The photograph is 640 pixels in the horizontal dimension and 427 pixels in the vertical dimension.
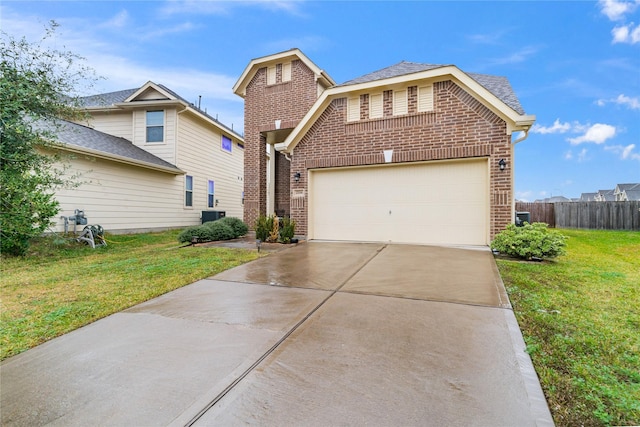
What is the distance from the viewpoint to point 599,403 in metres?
1.73

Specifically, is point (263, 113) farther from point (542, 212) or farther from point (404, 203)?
point (542, 212)

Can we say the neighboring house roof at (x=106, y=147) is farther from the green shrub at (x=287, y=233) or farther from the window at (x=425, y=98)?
the window at (x=425, y=98)

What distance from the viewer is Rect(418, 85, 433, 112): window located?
7.96 m

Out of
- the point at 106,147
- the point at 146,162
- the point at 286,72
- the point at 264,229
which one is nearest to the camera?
the point at 264,229

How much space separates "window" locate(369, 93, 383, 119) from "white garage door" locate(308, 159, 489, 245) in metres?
1.56

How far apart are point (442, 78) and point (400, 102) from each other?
3.99 ft

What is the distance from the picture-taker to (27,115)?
6.42 meters

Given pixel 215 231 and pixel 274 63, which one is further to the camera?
pixel 274 63

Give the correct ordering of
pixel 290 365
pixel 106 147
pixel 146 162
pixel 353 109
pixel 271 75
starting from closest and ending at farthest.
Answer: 1. pixel 290 365
2. pixel 353 109
3. pixel 106 147
4. pixel 271 75
5. pixel 146 162

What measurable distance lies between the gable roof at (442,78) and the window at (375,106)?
26cm

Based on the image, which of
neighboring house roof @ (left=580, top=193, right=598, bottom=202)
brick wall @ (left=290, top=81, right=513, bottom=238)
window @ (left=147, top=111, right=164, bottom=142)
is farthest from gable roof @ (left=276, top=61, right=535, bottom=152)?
neighboring house roof @ (left=580, top=193, right=598, bottom=202)

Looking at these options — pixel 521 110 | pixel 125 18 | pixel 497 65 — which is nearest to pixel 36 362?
pixel 521 110

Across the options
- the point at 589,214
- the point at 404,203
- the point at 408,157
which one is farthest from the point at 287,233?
the point at 589,214

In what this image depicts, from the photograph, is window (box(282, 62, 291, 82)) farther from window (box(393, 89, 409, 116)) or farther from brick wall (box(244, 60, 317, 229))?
window (box(393, 89, 409, 116))
